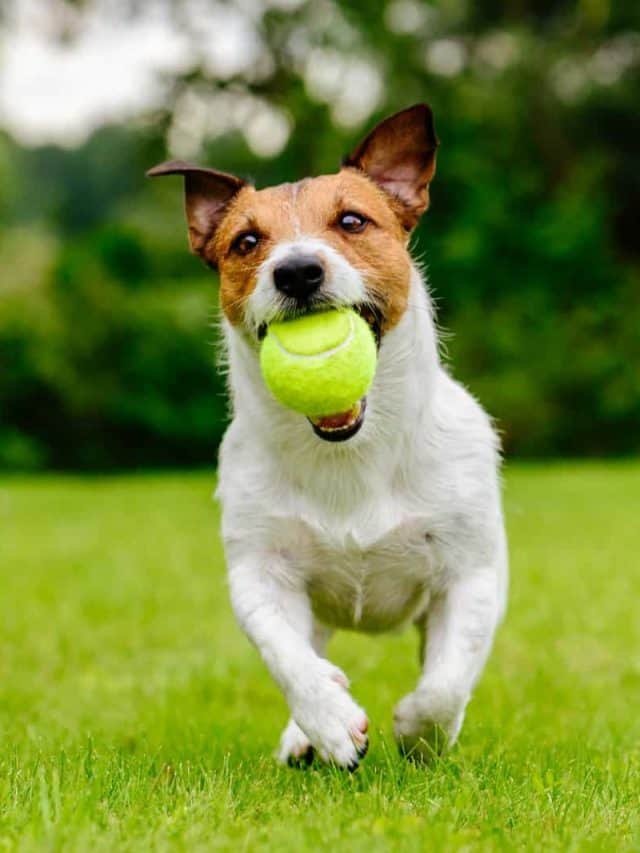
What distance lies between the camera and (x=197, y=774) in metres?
3.84

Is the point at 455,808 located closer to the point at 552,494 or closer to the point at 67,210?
the point at 552,494

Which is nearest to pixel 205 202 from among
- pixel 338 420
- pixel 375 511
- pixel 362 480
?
pixel 338 420

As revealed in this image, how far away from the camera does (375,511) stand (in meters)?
4.38

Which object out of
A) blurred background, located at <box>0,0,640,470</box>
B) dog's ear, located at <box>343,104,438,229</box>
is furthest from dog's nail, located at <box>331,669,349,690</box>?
blurred background, located at <box>0,0,640,470</box>

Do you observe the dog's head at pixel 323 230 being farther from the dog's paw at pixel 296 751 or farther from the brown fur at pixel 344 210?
the dog's paw at pixel 296 751

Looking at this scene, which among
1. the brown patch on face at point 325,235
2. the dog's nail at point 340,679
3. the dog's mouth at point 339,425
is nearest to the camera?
the dog's nail at point 340,679

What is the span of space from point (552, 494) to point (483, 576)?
14.1 meters

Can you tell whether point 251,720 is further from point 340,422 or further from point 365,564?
point 340,422

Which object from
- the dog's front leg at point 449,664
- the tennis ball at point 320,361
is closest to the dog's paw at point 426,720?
the dog's front leg at point 449,664

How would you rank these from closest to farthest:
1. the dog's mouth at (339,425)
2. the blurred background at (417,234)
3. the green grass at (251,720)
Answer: the green grass at (251,720), the dog's mouth at (339,425), the blurred background at (417,234)

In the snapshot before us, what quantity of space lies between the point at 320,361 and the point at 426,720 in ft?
4.06

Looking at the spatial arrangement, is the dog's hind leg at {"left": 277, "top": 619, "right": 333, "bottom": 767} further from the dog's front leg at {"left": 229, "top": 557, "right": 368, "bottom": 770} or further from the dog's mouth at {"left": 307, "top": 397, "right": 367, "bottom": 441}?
the dog's mouth at {"left": 307, "top": 397, "right": 367, "bottom": 441}

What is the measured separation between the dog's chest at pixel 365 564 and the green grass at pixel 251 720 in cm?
47

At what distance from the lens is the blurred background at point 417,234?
2562 centimetres
